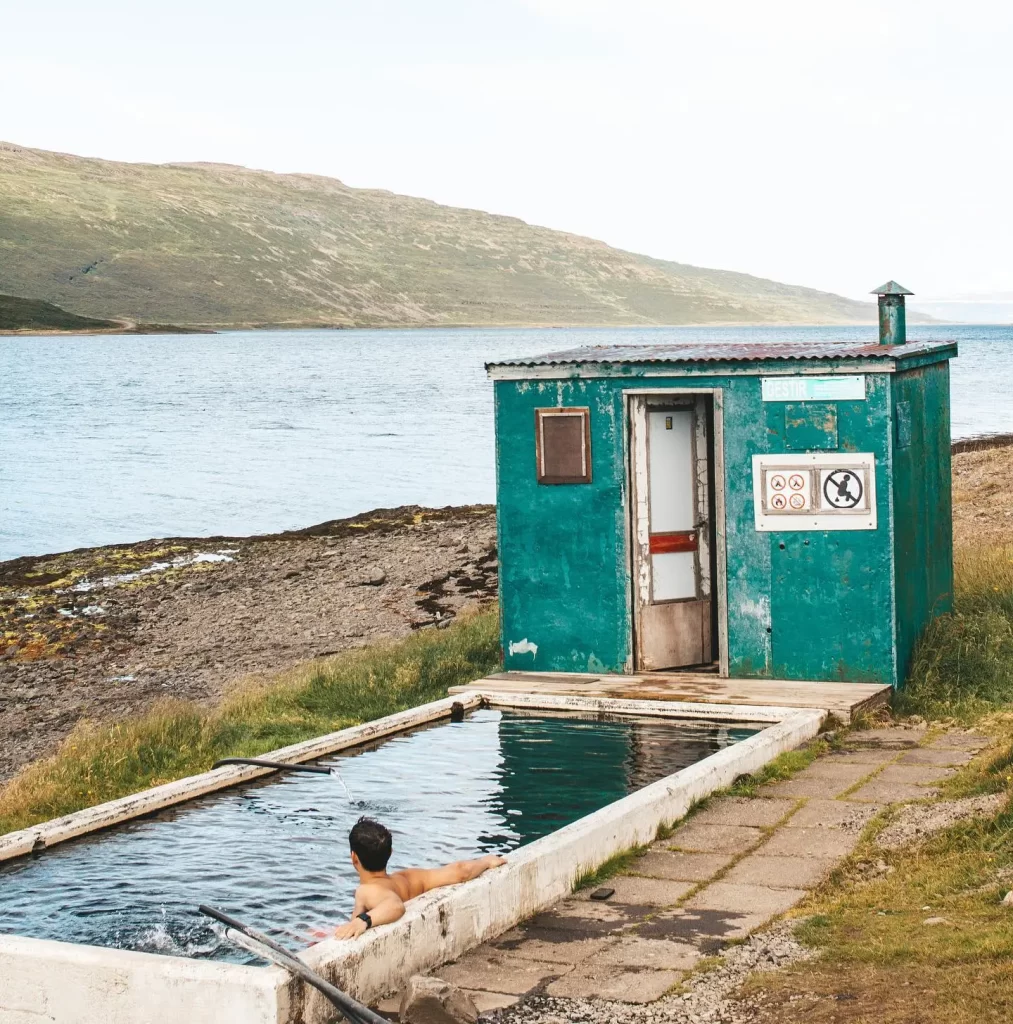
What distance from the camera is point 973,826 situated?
7.50 meters

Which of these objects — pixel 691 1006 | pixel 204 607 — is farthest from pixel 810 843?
pixel 204 607

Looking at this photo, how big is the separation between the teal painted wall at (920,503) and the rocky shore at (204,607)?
8.22 meters

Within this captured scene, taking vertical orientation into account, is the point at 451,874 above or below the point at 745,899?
above

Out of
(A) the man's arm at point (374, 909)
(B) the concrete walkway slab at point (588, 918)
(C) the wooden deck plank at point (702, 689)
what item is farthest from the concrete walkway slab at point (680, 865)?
(C) the wooden deck plank at point (702, 689)

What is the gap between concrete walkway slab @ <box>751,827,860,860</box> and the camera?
763 cm

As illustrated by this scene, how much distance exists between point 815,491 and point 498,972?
19.6 feet

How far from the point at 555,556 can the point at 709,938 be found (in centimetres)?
593

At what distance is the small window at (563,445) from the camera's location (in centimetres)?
1191

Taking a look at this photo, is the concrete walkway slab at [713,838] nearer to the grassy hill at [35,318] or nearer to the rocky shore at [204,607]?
the rocky shore at [204,607]

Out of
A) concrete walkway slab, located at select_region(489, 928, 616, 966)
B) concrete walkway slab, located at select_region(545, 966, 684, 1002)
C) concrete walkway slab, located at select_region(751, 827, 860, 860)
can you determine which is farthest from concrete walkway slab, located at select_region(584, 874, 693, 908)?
concrete walkway slab, located at select_region(545, 966, 684, 1002)

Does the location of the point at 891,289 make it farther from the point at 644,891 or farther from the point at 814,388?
the point at 644,891

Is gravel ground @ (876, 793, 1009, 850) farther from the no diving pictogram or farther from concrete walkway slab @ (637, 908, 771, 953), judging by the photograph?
the no diving pictogram

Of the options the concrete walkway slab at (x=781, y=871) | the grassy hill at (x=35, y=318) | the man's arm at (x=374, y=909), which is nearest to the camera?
the man's arm at (x=374, y=909)

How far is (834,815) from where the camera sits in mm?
8344
